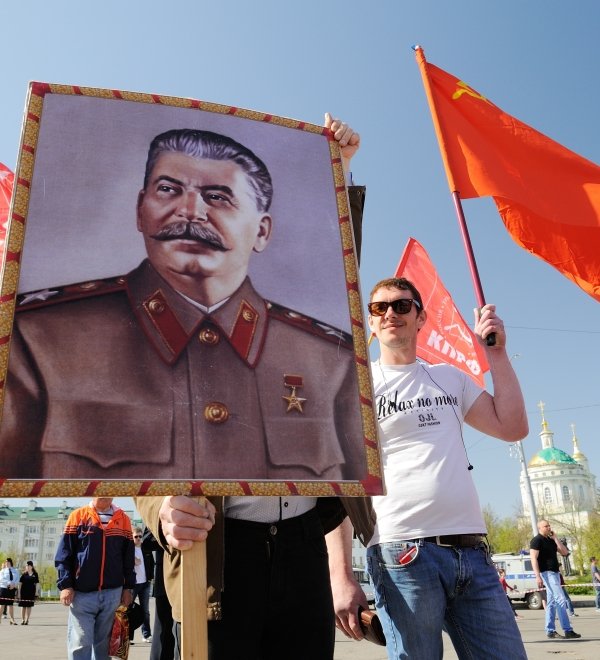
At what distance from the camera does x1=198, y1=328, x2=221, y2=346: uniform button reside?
6.96ft

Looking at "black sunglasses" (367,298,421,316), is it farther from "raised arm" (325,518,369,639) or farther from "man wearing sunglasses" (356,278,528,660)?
"raised arm" (325,518,369,639)

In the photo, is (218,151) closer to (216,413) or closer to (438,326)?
(216,413)

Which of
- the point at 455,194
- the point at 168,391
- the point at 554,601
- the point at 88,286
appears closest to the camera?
the point at 168,391

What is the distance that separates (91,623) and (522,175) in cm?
510

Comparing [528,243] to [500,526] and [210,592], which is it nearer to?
[210,592]

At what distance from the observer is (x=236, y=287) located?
→ 2299mm

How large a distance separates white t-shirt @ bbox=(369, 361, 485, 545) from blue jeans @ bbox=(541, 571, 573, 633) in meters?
8.19

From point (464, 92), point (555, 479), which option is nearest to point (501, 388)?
point (464, 92)

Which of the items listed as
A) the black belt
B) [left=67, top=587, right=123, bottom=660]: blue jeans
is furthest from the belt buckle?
[left=67, top=587, right=123, bottom=660]: blue jeans

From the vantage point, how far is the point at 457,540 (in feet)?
8.87

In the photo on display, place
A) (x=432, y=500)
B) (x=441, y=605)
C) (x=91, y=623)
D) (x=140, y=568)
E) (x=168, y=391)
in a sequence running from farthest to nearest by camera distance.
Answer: (x=140, y=568), (x=91, y=623), (x=432, y=500), (x=441, y=605), (x=168, y=391)

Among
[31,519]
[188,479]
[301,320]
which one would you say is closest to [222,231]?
[301,320]

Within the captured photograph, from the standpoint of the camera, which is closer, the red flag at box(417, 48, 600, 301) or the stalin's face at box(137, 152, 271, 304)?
the stalin's face at box(137, 152, 271, 304)

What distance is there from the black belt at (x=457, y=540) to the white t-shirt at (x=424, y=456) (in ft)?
0.07
